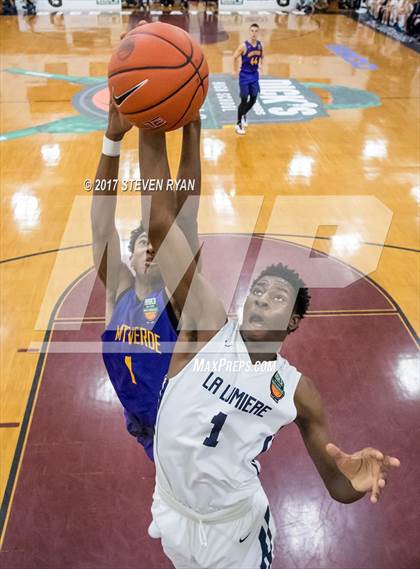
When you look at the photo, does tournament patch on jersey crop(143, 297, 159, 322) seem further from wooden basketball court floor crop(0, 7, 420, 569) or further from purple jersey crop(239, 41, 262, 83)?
purple jersey crop(239, 41, 262, 83)

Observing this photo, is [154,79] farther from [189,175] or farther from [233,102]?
[233,102]

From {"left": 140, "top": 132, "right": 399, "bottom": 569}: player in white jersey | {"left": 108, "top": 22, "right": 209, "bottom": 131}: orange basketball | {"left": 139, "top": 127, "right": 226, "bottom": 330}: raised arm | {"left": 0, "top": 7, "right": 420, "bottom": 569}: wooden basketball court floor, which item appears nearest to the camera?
{"left": 139, "top": 127, "right": 226, "bottom": 330}: raised arm

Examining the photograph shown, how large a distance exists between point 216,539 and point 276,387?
0.71 m

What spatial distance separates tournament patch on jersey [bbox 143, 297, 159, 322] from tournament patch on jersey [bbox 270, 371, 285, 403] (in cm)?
99

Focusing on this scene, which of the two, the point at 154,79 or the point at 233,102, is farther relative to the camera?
the point at 233,102

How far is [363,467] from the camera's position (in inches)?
89.3

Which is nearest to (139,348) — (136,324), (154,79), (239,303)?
(136,324)

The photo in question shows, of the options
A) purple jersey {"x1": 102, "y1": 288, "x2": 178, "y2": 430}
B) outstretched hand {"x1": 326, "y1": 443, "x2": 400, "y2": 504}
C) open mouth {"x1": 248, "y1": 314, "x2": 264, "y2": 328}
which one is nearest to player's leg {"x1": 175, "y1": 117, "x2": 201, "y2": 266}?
open mouth {"x1": 248, "y1": 314, "x2": 264, "y2": 328}

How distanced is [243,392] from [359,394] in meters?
2.89

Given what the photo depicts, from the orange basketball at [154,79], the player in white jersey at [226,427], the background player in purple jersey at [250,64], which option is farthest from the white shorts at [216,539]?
the background player in purple jersey at [250,64]

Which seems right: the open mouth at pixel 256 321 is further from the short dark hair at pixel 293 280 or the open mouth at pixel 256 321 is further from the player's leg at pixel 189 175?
the player's leg at pixel 189 175

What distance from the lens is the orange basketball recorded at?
1908mm

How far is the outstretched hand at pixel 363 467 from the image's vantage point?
7.16 feet

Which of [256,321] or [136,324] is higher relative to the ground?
[256,321]
